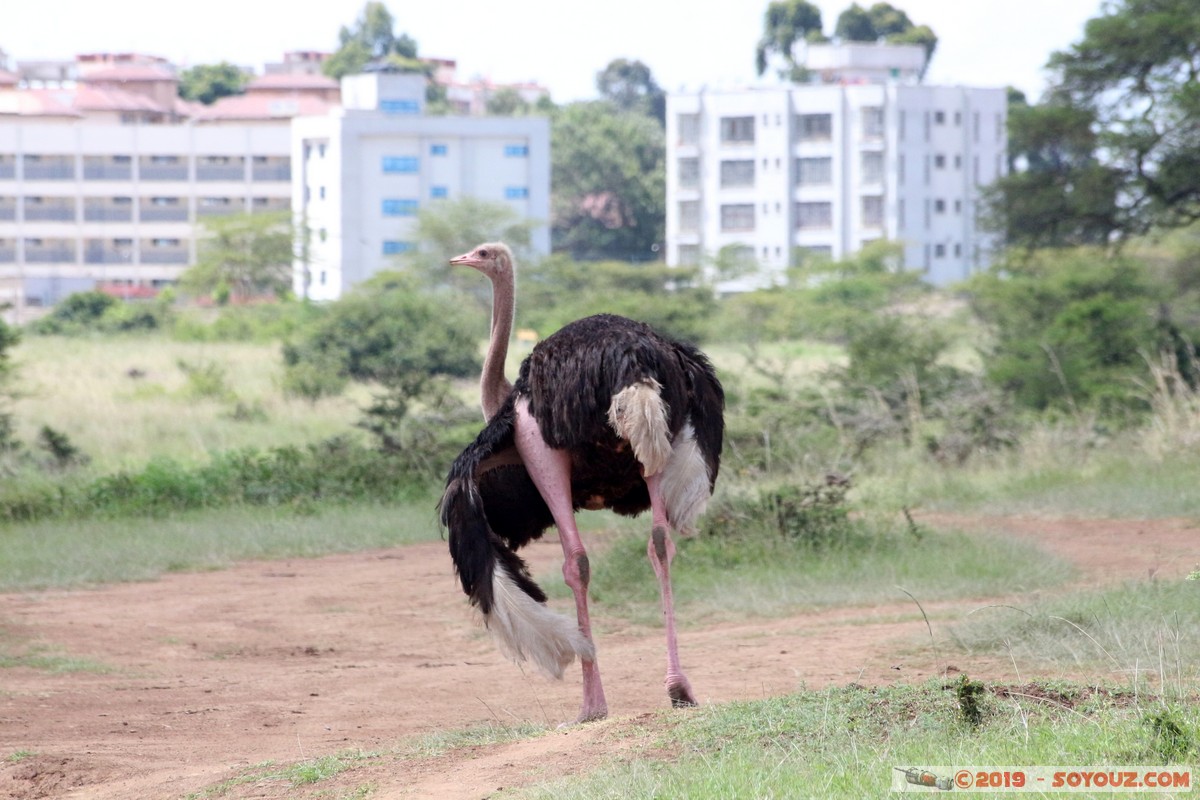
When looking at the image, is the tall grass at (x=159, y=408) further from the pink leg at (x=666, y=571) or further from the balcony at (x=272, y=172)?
the balcony at (x=272, y=172)

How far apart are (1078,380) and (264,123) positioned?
176ft

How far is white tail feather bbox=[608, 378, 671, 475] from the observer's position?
17.9ft

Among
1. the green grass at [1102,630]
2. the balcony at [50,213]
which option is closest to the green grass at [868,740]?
the green grass at [1102,630]

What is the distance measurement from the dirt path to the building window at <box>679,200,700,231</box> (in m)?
55.0

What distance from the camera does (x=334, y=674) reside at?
7.48 m

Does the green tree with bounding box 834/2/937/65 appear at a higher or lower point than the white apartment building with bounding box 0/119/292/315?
higher

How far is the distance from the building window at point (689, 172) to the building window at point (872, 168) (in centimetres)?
641

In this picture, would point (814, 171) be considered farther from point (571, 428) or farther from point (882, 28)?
point (571, 428)

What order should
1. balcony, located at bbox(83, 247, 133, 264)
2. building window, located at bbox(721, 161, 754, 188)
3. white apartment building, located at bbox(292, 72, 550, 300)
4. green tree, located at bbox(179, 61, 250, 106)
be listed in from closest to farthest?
1. white apartment building, located at bbox(292, 72, 550, 300)
2. balcony, located at bbox(83, 247, 133, 264)
3. building window, located at bbox(721, 161, 754, 188)
4. green tree, located at bbox(179, 61, 250, 106)

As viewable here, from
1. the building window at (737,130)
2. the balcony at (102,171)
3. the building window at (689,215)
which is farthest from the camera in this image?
the building window at (689,215)

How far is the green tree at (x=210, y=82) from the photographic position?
8175 centimetres

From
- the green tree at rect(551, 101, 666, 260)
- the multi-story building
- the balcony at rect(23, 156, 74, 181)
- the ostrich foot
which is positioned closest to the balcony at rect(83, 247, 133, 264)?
the balcony at rect(23, 156, 74, 181)

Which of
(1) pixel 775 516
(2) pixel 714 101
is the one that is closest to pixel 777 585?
(1) pixel 775 516

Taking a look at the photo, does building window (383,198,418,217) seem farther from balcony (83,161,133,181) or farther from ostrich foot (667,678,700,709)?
ostrich foot (667,678,700,709)
